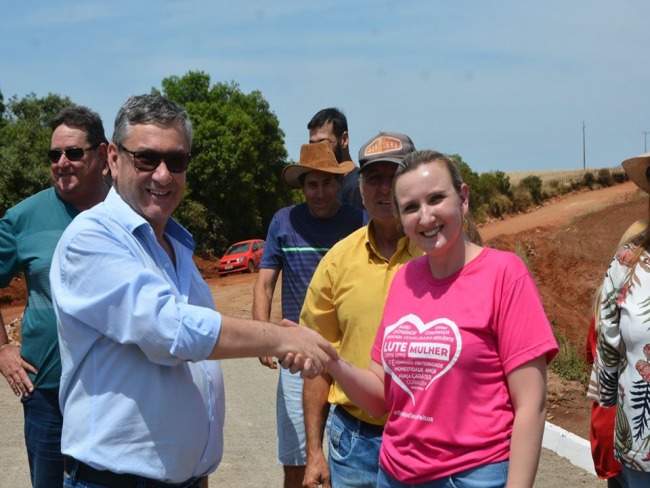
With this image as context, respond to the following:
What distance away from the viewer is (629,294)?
11.6 feet

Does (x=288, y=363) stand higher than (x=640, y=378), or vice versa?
(x=288, y=363)

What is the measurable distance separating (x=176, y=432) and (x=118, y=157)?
1.04 m

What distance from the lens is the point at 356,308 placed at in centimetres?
375

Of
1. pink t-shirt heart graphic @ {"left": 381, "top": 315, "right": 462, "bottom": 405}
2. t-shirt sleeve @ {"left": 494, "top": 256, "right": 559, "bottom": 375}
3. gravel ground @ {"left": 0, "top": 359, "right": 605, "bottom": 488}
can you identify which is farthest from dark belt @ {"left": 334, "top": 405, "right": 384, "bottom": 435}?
gravel ground @ {"left": 0, "top": 359, "right": 605, "bottom": 488}

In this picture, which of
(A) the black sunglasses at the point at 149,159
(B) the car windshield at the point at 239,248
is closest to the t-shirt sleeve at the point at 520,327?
(A) the black sunglasses at the point at 149,159

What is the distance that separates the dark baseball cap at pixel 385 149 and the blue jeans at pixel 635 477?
63.1 inches

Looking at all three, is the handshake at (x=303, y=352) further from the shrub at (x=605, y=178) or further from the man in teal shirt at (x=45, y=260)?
the shrub at (x=605, y=178)

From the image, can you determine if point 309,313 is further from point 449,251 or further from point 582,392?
point 582,392

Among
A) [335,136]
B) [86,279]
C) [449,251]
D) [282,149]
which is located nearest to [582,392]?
[335,136]

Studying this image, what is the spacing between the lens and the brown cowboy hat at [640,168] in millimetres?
3834

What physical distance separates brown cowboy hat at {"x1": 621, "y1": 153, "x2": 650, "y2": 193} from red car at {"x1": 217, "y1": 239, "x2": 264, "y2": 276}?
27.4 m

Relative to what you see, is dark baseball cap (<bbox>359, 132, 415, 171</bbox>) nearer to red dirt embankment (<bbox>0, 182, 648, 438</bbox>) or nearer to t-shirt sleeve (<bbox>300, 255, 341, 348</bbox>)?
t-shirt sleeve (<bbox>300, 255, 341, 348</bbox>)

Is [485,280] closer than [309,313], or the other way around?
[485,280]

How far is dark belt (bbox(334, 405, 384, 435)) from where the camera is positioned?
3.63m
